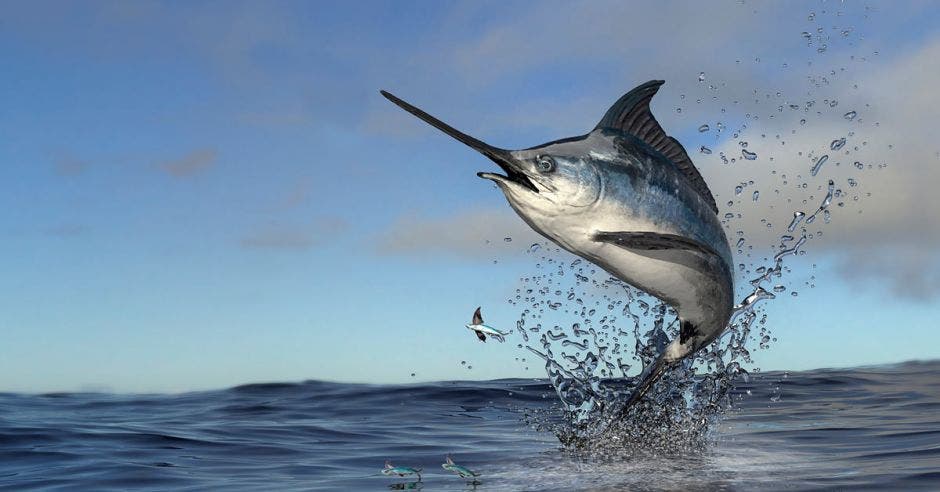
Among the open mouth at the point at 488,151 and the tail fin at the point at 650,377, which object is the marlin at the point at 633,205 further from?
the tail fin at the point at 650,377

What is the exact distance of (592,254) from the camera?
20.3 feet

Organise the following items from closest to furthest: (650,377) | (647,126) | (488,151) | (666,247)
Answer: (488,151) < (666,247) < (647,126) < (650,377)

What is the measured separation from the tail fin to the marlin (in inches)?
16.1

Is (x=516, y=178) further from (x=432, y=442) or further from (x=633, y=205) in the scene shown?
(x=432, y=442)

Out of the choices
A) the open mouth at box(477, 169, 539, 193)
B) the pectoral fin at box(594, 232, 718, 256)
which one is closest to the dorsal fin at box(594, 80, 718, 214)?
the pectoral fin at box(594, 232, 718, 256)

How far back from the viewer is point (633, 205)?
20.2ft

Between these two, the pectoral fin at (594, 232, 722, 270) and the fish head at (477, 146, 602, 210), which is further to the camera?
the pectoral fin at (594, 232, 722, 270)

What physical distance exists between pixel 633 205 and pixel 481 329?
8.39 feet

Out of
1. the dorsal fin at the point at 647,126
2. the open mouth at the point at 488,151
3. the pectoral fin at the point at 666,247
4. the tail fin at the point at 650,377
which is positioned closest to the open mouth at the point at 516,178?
the open mouth at the point at 488,151

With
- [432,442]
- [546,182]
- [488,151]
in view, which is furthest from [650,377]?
[432,442]

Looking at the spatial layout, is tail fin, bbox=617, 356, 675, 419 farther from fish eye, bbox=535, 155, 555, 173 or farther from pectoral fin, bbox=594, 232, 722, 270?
fish eye, bbox=535, 155, 555, 173

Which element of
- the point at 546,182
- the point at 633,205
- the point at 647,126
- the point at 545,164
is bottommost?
the point at 633,205

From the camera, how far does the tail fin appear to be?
7.61 metres

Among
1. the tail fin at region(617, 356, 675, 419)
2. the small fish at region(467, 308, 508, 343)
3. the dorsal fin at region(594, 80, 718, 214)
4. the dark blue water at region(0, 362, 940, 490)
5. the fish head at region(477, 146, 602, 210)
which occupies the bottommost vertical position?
the dark blue water at region(0, 362, 940, 490)
